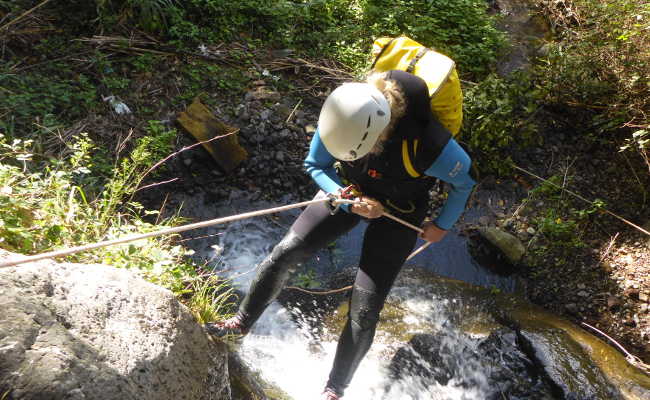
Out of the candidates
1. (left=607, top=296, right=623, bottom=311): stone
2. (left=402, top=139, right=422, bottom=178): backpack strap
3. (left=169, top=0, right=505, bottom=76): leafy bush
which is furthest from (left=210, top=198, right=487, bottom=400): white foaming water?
(left=169, top=0, right=505, bottom=76): leafy bush

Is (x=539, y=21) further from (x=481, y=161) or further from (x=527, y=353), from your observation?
(x=527, y=353)

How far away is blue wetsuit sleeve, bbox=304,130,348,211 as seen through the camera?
2.43 metres

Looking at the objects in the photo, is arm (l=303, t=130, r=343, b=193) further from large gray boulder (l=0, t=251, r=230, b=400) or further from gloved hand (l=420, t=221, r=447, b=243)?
large gray boulder (l=0, t=251, r=230, b=400)

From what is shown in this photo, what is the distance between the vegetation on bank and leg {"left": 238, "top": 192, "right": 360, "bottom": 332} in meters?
0.92

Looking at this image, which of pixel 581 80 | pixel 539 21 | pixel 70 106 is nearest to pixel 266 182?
pixel 70 106

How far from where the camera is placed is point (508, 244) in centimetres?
420

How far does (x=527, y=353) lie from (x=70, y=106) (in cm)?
461

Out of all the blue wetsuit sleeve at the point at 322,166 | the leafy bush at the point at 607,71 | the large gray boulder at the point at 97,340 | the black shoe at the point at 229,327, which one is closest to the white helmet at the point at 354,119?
the blue wetsuit sleeve at the point at 322,166

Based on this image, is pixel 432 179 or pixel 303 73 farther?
pixel 303 73

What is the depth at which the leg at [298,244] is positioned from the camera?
2.51 meters

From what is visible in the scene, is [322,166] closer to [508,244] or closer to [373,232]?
[373,232]

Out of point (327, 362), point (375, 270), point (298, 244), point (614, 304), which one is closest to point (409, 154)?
point (375, 270)

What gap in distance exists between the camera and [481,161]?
470 cm

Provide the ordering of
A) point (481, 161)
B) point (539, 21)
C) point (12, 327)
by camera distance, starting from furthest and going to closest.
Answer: point (539, 21)
point (481, 161)
point (12, 327)
